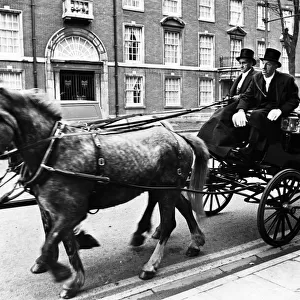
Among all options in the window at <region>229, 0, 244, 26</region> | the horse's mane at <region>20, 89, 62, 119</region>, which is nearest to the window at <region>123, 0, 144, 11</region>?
the window at <region>229, 0, 244, 26</region>

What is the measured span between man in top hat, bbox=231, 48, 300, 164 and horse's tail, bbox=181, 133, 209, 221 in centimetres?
68

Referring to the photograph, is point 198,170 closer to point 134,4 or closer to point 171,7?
point 134,4

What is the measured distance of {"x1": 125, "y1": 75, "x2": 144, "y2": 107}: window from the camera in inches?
965

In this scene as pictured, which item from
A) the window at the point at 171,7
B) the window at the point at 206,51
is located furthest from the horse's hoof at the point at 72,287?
the window at the point at 206,51

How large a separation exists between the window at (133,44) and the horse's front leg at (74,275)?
844 inches

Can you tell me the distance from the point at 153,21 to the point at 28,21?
813cm

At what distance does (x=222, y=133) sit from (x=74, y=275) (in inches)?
112

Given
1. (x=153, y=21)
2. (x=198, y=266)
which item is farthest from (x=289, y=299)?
(x=153, y=21)

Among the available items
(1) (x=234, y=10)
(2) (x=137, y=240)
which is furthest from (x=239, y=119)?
(1) (x=234, y=10)

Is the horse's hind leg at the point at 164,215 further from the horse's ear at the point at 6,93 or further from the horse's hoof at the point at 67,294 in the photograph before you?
the horse's ear at the point at 6,93

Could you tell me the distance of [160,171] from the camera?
436 cm

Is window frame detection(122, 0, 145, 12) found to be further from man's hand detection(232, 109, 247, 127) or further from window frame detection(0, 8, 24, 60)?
man's hand detection(232, 109, 247, 127)

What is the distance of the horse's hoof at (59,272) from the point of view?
3.40m

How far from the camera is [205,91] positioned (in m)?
28.3
